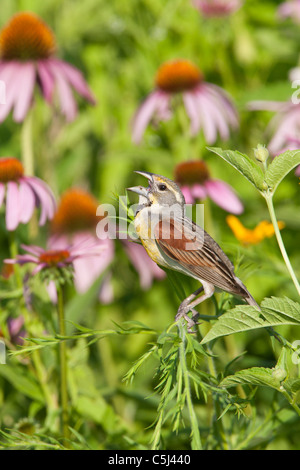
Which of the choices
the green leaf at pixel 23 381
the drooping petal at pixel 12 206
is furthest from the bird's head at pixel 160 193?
the green leaf at pixel 23 381

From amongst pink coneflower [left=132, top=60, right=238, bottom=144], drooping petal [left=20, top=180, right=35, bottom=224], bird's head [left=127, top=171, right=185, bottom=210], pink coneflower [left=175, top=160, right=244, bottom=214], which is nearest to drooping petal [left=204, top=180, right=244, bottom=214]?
pink coneflower [left=175, top=160, right=244, bottom=214]

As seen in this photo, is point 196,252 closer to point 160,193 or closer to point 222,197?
point 160,193

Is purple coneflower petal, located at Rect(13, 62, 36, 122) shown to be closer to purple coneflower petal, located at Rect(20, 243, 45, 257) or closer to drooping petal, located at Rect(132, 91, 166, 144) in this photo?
drooping petal, located at Rect(132, 91, 166, 144)

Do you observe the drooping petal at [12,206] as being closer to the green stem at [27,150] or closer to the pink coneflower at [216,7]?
the green stem at [27,150]

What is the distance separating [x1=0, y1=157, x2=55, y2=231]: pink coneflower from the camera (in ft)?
3.25

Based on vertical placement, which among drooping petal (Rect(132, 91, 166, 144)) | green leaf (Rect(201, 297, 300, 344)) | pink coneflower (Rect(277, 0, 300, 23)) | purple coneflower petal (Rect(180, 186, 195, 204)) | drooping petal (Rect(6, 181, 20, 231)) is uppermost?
pink coneflower (Rect(277, 0, 300, 23))

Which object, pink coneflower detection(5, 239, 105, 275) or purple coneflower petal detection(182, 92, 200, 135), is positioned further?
purple coneflower petal detection(182, 92, 200, 135)

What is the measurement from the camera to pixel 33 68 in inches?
61.3

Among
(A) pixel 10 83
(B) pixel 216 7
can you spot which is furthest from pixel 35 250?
(B) pixel 216 7

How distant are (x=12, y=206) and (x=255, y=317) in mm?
525

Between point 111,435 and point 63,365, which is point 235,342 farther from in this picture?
point 63,365

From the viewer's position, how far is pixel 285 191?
1744 millimetres

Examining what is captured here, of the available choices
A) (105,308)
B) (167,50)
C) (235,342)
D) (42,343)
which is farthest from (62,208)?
(42,343)

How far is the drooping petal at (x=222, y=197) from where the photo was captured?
4.15 ft
